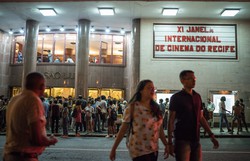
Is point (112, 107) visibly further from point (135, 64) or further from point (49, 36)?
point (49, 36)

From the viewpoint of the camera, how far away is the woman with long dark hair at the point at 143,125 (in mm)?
3578

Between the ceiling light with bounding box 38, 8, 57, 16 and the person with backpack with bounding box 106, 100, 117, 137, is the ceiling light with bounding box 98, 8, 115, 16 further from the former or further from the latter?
the person with backpack with bounding box 106, 100, 117, 137

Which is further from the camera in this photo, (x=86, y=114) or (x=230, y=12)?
(x=230, y=12)

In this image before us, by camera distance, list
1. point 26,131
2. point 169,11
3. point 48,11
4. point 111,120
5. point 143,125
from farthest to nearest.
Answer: point 48,11 < point 169,11 < point 111,120 < point 143,125 < point 26,131

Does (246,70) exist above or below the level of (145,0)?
below

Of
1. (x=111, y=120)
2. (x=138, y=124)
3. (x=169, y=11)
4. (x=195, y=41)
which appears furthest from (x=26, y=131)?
(x=195, y=41)

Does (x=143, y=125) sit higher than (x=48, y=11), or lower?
lower

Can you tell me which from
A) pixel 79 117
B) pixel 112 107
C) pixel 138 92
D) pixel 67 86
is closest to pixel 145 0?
pixel 112 107

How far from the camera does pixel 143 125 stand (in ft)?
11.9

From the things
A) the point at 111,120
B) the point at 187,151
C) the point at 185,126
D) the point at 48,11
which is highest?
the point at 48,11

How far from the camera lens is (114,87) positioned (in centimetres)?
2281

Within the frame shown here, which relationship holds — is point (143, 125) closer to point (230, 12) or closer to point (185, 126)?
point (185, 126)

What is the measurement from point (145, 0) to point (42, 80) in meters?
14.5

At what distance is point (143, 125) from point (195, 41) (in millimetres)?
16838
